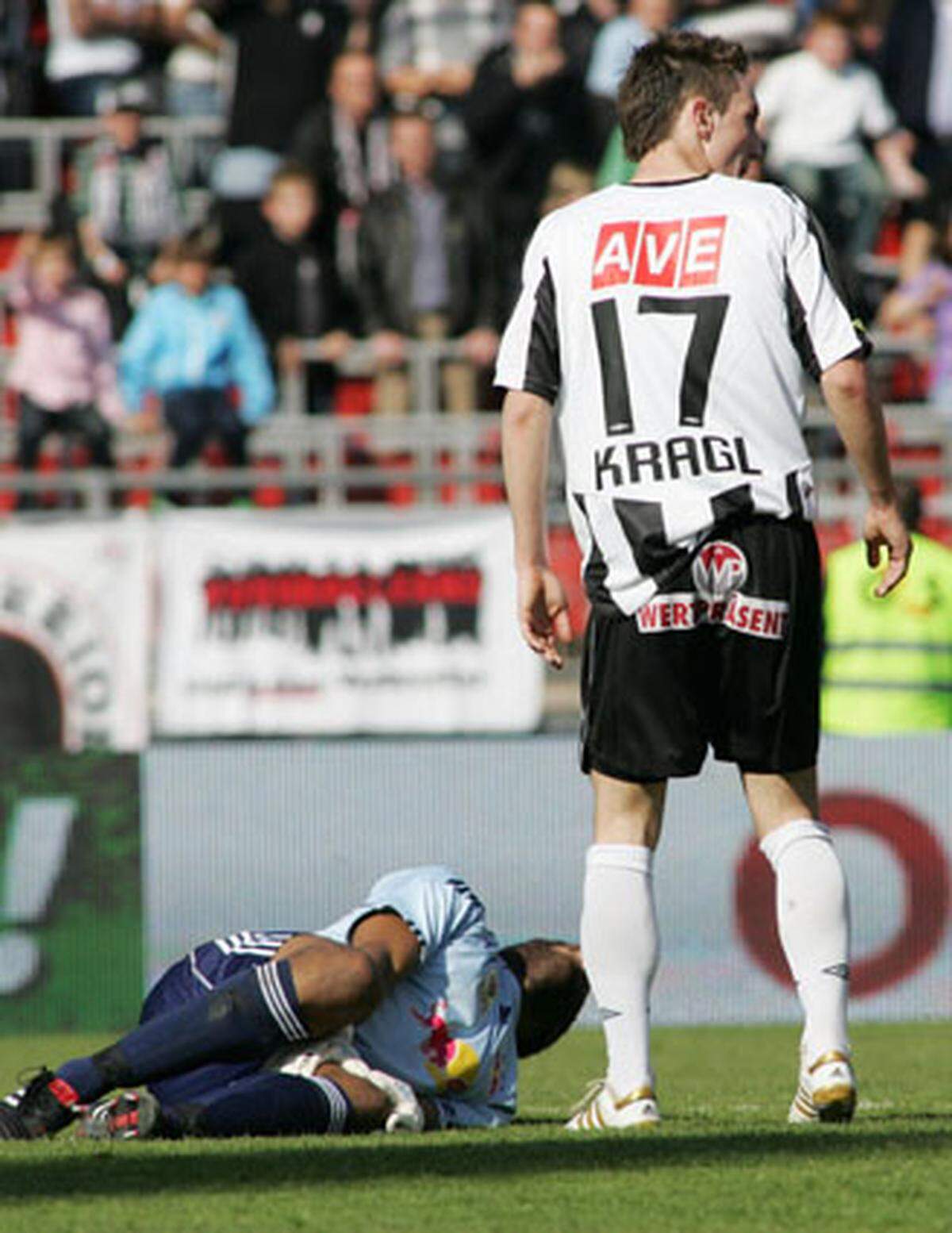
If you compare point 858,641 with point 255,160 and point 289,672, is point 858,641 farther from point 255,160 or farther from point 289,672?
point 255,160

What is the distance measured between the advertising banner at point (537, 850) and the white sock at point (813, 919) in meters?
4.87

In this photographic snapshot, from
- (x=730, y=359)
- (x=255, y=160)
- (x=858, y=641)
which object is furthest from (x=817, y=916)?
(x=255, y=160)

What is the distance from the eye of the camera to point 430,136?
53.8ft

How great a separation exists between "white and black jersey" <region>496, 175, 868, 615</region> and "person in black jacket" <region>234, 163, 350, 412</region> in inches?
405

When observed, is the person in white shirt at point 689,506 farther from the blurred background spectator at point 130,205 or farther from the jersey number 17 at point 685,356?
the blurred background spectator at point 130,205

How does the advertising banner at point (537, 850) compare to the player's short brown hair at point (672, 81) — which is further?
the advertising banner at point (537, 850)

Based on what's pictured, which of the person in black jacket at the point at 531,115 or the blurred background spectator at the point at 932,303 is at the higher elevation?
the person in black jacket at the point at 531,115

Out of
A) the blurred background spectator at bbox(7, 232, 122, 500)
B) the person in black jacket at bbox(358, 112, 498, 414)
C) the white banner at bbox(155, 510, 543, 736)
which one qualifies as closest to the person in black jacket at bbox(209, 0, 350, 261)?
the person in black jacket at bbox(358, 112, 498, 414)

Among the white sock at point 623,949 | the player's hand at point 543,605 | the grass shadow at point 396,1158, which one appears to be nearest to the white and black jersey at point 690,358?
the player's hand at point 543,605

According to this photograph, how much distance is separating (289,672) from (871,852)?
159 inches

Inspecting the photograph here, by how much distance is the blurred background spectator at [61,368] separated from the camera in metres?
16.3

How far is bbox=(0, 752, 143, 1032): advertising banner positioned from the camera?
36.6 feet

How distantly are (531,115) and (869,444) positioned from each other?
1109 centimetres

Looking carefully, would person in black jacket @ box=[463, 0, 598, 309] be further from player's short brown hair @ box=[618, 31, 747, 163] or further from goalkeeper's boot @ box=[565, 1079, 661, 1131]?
goalkeeper's boot @ box=[565, 1079, 661, 1131]
